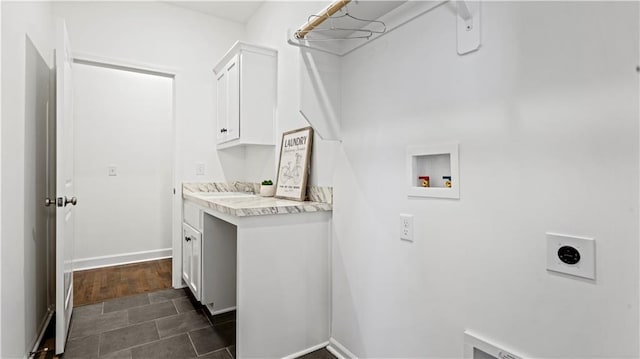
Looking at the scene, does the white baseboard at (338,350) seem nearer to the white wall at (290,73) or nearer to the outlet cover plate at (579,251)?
the white wall at (290,73)

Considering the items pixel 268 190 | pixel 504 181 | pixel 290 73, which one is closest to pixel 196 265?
pixel 268 190

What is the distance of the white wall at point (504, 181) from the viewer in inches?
32.5

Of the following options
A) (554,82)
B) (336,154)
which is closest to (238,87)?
(336,154)

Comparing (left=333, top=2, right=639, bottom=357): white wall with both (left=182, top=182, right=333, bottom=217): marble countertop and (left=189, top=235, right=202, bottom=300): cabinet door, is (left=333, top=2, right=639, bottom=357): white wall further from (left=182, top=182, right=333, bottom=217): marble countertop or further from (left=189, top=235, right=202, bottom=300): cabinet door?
(left=189, top=235, right=202, bottom=300): cabinet door

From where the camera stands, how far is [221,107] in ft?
9.36

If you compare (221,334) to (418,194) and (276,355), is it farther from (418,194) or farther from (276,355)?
(418,194)

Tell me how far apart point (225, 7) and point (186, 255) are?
7.49 ft

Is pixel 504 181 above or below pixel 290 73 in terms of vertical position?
below

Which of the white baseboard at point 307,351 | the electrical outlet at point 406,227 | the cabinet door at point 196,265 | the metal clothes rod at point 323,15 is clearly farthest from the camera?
the cabinet door at point 196,265

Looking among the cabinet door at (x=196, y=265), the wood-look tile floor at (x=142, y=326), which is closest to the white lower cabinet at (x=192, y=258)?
the cabinet door at (x=196, y=265)

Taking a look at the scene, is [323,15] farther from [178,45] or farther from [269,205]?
[178,45]

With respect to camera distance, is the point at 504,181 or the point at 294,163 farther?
the point at 294,163

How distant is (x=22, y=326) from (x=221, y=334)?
1.00m

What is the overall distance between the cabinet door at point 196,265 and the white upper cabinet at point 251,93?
834 millimetres
